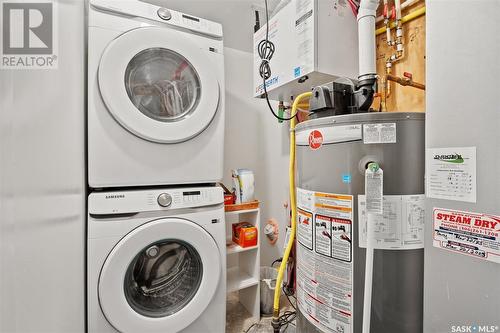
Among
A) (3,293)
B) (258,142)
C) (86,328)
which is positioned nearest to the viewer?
(3,293)

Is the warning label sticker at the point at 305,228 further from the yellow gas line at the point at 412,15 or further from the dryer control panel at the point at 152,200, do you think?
the yellow gas line at the point at 412,15

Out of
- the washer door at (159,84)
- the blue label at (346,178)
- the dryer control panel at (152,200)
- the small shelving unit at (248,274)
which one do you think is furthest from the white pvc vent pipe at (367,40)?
the small shelving unit at (248,274)

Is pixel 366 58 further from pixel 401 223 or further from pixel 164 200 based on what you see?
pixel 164 200

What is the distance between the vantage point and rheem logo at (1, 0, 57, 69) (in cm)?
33

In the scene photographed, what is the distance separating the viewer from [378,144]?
61cm

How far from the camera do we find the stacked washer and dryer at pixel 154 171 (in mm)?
897

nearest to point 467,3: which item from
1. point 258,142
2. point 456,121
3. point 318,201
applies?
point 456,121

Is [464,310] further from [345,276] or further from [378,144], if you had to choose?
[378,144]

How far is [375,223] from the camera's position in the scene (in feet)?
2.01

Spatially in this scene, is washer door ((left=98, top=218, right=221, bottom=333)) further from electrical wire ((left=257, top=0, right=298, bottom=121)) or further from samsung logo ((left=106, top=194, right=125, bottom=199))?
electrical wire ((left=257, top=0, right=298, bottom=121))

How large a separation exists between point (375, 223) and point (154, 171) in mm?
856

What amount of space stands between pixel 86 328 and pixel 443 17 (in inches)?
59.5

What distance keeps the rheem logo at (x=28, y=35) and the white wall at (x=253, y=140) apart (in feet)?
3.99

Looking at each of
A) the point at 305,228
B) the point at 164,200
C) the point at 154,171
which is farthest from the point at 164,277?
the point at 305,228
